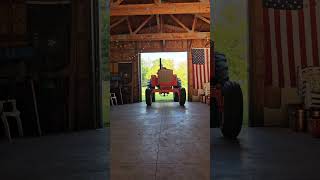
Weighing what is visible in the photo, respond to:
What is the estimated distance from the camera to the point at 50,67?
261 inches

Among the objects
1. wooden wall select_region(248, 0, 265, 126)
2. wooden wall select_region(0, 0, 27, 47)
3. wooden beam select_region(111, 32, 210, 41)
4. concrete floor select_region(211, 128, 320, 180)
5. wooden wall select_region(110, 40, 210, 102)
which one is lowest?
concrete floor select_region(211, 128, 320, 180)

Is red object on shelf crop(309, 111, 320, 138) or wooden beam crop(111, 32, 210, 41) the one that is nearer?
red object on shelf crop(309, 111, 320, 138)

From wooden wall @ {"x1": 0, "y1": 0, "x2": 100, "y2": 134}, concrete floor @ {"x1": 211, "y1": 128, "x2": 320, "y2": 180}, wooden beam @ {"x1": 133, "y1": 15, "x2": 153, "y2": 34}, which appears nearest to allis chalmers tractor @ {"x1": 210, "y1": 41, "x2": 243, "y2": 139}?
concrete floor @ {"x1": 211, "y1": 128, "x2": 320, "y2": 180}

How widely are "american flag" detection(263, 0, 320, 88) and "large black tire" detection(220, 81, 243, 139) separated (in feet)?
5.61

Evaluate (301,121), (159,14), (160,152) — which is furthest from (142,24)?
(160,152)

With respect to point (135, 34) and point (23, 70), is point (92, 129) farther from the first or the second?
point (135, 34)

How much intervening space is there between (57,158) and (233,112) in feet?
7.89

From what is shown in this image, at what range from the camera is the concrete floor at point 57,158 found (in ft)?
10.8

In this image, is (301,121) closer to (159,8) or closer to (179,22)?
(159,8)

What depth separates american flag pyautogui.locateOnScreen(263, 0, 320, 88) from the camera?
6633 millimetres

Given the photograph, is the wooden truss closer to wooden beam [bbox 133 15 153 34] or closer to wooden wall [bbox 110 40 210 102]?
wooden beam [bbox 133 15 153 34]

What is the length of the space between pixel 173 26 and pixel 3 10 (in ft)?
34.6

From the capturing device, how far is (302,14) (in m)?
6.68

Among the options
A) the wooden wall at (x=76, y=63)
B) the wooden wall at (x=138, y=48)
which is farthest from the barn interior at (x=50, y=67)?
the wooden wall at (x=138, y=48)
